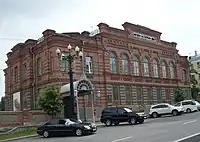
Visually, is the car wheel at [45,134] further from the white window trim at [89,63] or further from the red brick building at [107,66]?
the white window trim at [89,63]

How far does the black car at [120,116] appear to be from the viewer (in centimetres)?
2952

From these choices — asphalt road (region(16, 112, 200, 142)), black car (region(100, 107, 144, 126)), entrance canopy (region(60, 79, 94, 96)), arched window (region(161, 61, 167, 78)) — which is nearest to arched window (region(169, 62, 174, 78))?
arched window (region(161, 61, 167, 78))

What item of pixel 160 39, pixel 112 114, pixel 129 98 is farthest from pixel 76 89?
pixel 160 39

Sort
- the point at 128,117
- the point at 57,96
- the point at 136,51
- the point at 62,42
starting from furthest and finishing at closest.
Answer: the point at 136,51, the point at 62,42, the point at 57,96, the point at 128,117

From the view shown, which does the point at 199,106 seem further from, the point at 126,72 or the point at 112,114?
the point at 112,114

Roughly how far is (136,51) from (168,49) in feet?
28.8

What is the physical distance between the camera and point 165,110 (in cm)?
3969

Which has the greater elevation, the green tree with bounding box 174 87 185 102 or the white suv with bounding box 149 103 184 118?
the green tree with bounding box 174 87 185 102

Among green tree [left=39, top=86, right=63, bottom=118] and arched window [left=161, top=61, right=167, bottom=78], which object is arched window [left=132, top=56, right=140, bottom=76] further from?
green tree [left=39, top=86, right=63, bottom=118]

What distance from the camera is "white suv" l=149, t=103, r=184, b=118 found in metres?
39.2

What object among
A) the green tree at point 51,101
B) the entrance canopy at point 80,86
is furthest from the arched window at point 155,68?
the green tree at point 51,101

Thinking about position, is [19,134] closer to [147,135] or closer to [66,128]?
[66,128]

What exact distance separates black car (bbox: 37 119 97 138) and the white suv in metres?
18.0

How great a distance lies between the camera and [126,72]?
45875mm
